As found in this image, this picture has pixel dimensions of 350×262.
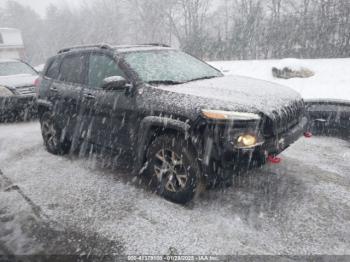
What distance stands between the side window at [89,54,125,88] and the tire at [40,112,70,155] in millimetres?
1405

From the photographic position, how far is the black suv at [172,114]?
10.8 ft

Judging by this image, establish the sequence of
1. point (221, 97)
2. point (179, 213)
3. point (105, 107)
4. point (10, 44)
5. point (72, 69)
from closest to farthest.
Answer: point (221, 97) < point (179, 213) < point (105, 107) < point (72, 69) < point (10, 44)

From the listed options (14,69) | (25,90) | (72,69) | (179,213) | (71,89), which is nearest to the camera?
(179,213)

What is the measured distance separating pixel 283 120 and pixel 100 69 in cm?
258

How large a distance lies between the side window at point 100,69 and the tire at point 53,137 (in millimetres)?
1405

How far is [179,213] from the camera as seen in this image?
365 centimetres

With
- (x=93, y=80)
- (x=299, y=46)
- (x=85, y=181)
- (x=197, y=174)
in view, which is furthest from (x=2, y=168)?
(x=299, y=46)

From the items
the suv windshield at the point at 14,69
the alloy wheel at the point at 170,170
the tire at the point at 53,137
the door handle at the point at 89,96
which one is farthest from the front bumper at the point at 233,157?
the suv windshield at the point at 14,69

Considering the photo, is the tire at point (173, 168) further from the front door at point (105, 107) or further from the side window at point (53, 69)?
the side window at point (53, 69)

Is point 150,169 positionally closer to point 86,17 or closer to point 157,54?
point 157,54

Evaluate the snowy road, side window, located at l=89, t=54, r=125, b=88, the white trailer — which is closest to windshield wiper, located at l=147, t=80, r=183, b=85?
side window, located at l=89, t=54, r=125, b=88

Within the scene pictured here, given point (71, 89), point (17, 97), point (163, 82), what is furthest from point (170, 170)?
point (17, 97)

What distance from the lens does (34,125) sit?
846 cm

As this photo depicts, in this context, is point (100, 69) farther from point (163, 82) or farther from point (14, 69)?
point (14, 69)
